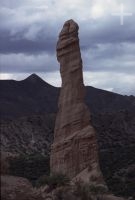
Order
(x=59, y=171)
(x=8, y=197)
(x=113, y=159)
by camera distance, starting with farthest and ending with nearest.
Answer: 1. (x=113, y=159)
2. (x=59, y=171)
3. (x=8, y=197)

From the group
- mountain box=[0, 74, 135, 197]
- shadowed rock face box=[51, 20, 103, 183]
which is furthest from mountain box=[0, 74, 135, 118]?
shadowed rock face box=[51, 20, 103, 183]

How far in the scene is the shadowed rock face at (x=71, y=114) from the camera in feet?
134

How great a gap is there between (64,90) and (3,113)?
8157cm

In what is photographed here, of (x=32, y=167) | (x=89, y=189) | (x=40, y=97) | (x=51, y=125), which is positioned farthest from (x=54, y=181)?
(x=40, y=97)

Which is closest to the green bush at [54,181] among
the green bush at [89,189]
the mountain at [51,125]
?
the green bush at [89,189]

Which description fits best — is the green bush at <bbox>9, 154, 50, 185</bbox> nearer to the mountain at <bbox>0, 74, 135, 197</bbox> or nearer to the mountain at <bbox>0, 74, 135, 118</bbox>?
the mountain at <bbox>0, 74, 135, 197</bbox>

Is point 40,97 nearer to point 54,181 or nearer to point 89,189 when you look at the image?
point 54,181

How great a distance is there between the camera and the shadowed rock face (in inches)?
1609

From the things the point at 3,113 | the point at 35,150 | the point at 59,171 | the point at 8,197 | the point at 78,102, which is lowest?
the point at 8,197

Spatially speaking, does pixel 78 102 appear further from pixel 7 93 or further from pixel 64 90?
pixel 7 93

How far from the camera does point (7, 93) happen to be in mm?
135750

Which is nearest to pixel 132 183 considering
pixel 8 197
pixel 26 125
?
pixel 26 125

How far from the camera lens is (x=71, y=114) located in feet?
136

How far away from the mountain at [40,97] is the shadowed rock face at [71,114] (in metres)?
87.8
